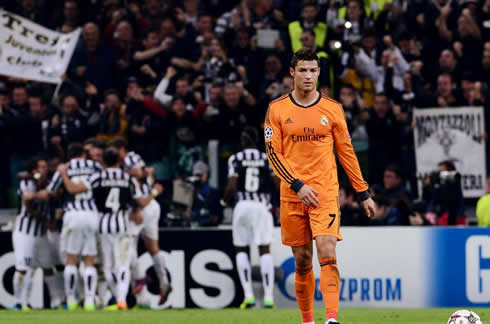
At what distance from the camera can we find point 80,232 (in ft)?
47.9

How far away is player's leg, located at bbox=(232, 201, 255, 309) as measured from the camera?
1451cm

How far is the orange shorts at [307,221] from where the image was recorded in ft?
27.3

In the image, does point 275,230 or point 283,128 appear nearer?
point 283,128

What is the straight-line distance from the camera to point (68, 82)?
17.1 m

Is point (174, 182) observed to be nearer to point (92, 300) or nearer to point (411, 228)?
point (92, 300)

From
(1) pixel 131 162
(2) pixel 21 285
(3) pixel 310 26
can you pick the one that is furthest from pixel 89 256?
(3) pixel 310 26

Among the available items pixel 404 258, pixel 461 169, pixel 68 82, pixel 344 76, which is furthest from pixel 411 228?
pixel 68 82

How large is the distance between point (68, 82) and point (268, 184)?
4324mm

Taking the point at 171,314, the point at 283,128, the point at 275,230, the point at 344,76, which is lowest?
the point at 171,314

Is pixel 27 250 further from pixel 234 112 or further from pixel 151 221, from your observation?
pixel 234 112

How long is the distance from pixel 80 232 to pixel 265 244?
8.24ft

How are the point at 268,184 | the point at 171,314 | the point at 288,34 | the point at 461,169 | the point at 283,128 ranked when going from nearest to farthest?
the point at 283,128 < the point at 171,314 < the point at 268,184 < the point at 461,169 < the point at 288,34

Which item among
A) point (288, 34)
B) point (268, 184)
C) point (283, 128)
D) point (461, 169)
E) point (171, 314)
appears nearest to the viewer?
point (283, 128)

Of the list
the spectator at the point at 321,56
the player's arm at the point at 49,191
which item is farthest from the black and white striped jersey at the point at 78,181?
the spectator at the point at 321,56
